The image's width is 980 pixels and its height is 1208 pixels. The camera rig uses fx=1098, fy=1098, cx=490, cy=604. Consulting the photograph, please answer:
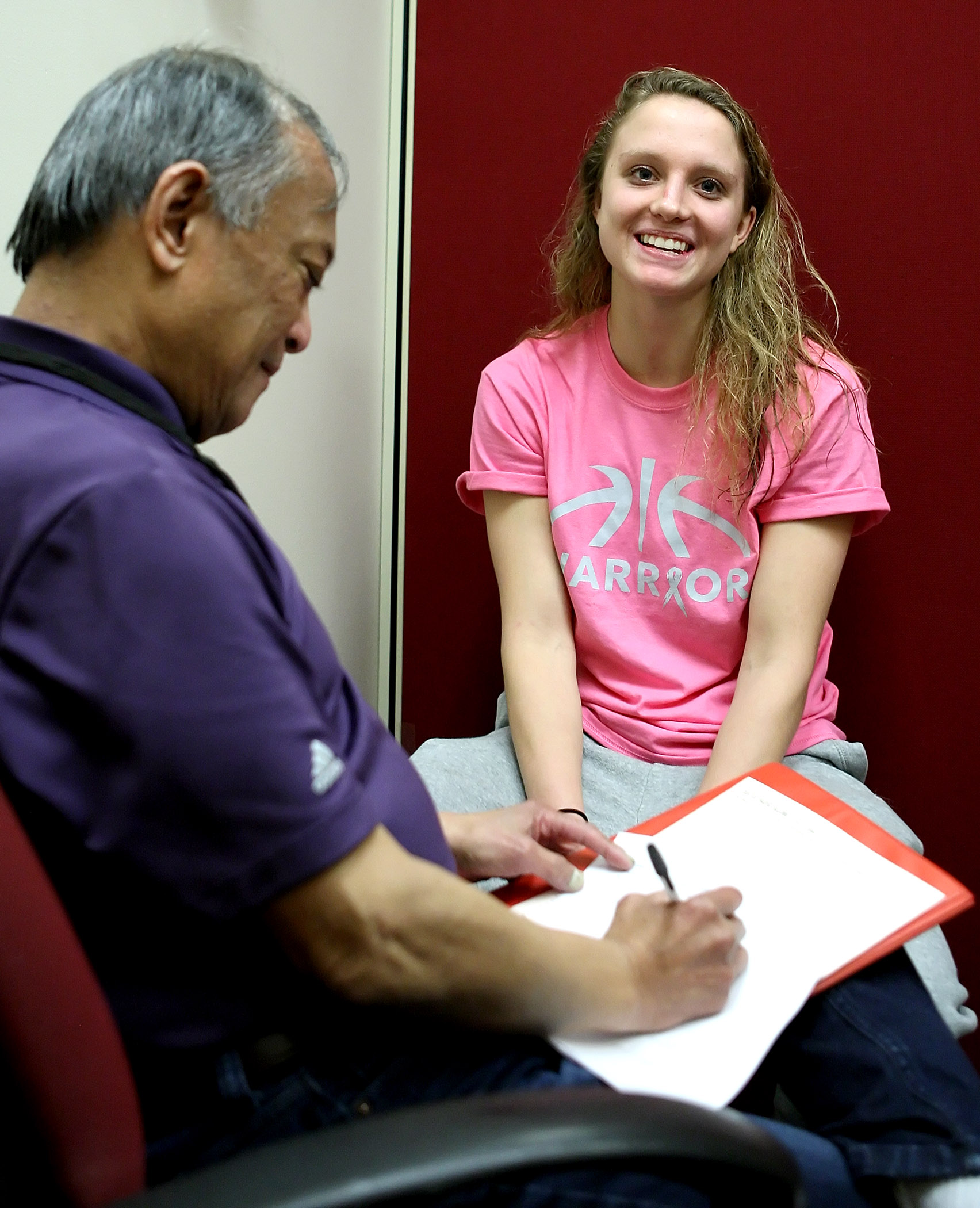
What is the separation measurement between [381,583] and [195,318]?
121 centimetres

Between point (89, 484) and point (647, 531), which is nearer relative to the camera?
point (89, 484)

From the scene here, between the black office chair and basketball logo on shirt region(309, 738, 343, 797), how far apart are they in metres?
0.16

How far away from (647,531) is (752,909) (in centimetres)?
65

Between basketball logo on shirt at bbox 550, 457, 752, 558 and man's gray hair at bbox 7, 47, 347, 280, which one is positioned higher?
man's gray hair at bbox 7, 47, 347, 280

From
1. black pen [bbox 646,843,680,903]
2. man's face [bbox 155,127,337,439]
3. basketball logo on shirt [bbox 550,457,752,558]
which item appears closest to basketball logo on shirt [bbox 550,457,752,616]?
basketball logo on shirt [bbox 550,457,752,558]

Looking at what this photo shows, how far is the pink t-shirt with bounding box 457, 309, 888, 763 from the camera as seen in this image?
58.1 inches


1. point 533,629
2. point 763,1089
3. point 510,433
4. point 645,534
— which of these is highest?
point 510,433

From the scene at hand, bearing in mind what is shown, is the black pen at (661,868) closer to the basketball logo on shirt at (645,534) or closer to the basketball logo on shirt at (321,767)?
the basketball logo on shirt at (321,767)

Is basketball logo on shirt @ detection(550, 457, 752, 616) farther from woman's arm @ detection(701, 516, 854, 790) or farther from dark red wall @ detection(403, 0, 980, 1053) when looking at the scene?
dark red wall @ detection(403, 0, 980, 1053)

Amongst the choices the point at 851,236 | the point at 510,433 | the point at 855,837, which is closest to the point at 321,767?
the point at 855,837

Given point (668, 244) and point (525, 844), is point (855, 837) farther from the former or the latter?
point (668, 244)

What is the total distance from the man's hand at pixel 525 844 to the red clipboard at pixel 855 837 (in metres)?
0.02

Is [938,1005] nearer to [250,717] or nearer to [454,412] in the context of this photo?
[250,717]

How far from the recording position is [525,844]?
1.01 metres
